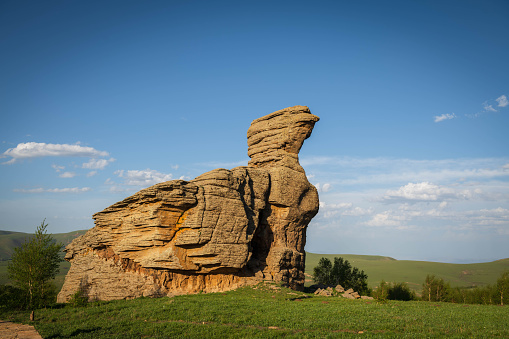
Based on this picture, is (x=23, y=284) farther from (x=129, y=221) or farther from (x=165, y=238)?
(x=165, y=238)

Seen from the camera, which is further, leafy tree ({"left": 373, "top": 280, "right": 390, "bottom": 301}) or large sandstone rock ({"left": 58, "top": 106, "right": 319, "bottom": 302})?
leafy tree ({"left": 373, "top": 280, "right": 390, "bottom": 301})

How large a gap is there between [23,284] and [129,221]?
995 centimetres

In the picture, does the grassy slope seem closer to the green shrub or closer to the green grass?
the green shrub

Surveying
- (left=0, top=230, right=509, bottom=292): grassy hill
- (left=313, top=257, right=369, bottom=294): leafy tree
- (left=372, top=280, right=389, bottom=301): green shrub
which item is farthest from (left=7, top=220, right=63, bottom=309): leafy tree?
(left=0, top=230, right=509, bottom=292): grassy hill

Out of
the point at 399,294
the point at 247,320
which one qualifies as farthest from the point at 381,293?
the point at 247,320

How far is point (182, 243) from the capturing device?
106 feet

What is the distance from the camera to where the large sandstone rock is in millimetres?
32500

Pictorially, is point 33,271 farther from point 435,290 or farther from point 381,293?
point 435,290

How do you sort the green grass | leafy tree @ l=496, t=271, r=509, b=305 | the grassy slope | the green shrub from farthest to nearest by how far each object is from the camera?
the grassy slope
leafy tree @ l=496, t=271, r=509, b=305
the green shrub
the green grass

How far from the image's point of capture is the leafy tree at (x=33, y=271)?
29.4 metres

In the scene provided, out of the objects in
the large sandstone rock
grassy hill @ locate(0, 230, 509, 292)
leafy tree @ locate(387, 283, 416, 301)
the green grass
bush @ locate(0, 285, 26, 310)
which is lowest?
grassy hill @ locate(0, 230, 509, 292)

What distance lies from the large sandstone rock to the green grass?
3376 mm

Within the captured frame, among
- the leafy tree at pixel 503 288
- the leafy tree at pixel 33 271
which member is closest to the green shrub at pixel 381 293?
the leafy tree at pixel 503 288

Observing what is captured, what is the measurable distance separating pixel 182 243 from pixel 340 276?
3914 cm
